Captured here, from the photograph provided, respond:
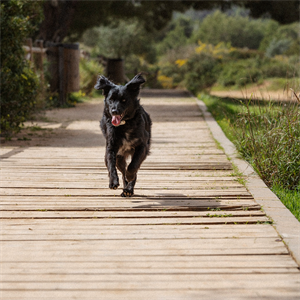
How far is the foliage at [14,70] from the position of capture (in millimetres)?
8180

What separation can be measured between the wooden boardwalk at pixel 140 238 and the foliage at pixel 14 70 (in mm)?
2483

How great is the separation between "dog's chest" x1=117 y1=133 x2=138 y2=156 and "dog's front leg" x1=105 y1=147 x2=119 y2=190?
12 cm

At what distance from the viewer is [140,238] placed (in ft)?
11.5

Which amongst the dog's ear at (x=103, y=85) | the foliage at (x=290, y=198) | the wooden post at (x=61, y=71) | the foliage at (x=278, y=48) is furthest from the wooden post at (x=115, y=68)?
the foliage at (x=278, y=48)

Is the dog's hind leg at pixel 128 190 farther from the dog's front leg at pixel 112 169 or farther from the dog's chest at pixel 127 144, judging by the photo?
the dog's chest at pixel 127 144

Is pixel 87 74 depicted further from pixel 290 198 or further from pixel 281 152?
pixel 290 198

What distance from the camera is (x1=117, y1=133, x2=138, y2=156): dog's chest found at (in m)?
4.68

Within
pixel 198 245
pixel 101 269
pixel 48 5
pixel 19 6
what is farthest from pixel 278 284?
pixel 48 5

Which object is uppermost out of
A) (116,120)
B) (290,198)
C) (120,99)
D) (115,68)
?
(120,99)

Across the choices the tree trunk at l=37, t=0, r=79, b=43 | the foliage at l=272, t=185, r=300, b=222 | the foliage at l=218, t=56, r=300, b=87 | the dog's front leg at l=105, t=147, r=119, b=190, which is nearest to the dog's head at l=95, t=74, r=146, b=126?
the dog's front leg at l=105, t=147, r=119, b=190

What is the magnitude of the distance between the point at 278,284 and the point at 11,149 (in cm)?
582

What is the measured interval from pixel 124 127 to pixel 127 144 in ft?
0.59

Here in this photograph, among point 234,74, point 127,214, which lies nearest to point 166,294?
point 127,214

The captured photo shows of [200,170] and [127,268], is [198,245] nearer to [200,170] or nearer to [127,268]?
[127,268]
